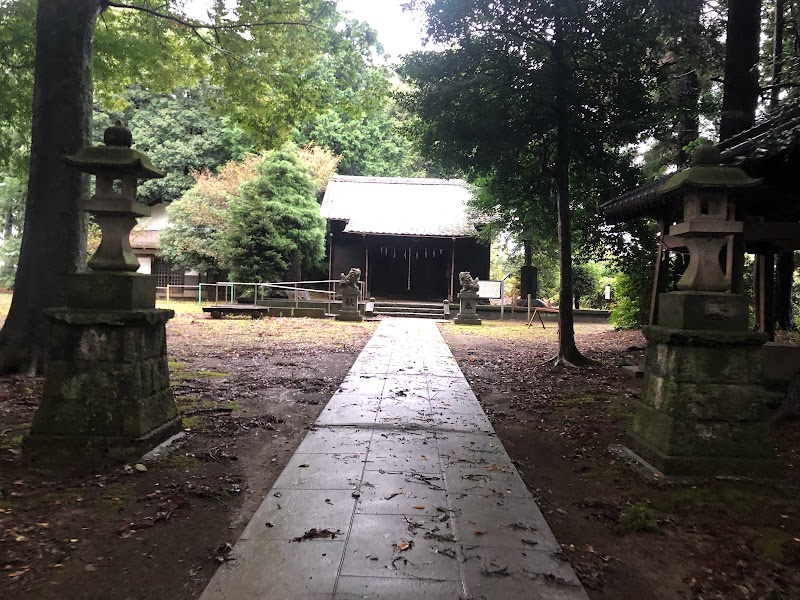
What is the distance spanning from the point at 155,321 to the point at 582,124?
24.9 feet

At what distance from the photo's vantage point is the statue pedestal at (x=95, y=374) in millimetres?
3932

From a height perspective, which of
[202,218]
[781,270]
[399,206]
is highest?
[399,206]

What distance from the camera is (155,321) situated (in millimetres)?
4230

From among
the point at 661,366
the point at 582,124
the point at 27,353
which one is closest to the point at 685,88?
Answer: the point at 582,124

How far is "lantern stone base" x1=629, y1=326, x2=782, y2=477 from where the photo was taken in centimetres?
382

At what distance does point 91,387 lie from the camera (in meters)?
3.97

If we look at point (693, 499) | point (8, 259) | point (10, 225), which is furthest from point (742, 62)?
point (10, 225)

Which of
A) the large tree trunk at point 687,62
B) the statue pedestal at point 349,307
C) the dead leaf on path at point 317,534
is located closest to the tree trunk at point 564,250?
the large tree trunk at point 687,62

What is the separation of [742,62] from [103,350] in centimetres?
1057

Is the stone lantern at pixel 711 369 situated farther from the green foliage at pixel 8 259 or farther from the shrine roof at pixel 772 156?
the green foliage at pixel 8 259

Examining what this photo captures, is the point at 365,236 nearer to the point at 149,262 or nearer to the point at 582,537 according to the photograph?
the point at 149,262

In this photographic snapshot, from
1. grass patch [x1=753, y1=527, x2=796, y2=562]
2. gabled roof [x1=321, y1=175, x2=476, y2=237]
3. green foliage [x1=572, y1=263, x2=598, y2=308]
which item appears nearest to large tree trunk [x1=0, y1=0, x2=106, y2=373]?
grass patch [x1=753, y1=527, x2=796, y2=562]

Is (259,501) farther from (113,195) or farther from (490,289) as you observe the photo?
(490,289)

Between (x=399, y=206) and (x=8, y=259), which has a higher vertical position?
(x=399, y=206)
